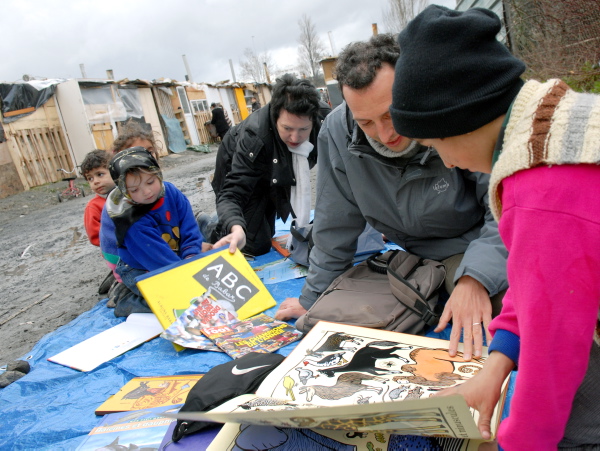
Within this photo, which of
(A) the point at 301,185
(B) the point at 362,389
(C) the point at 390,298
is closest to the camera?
(B) the point at 362,389

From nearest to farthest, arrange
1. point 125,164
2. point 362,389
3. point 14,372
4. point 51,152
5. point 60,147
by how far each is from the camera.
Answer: point 362,389
point 14,372
point 125,164
point 51,152
point 60,147

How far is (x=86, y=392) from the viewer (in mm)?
2078

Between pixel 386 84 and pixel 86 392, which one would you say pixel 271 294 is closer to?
pixel 86 392

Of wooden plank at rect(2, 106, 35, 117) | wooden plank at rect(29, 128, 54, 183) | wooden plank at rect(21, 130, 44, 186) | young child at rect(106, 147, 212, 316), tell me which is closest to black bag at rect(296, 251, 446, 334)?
young child at rect(106, 147, 212, 316)

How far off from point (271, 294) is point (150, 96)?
17.8 meters

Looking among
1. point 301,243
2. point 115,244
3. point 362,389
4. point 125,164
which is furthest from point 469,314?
point 115,244

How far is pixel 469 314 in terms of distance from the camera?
146cm

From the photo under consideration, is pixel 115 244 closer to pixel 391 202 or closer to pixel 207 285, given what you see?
pixel 207 285

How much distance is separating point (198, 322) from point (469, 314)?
1.37 metres

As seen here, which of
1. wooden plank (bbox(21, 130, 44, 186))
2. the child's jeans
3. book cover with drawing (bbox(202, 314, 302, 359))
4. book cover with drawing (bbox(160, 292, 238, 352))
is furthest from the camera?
wooden plank (bbox(21, 130, 44, 186))

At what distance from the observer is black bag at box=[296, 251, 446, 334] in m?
1.73

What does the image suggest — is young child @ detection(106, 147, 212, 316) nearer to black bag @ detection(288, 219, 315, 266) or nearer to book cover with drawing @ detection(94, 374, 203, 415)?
black bag @ detection(288, 219, 315, 266)

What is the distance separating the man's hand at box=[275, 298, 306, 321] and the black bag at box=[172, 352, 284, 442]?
68 cm

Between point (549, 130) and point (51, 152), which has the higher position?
point (51, 152)
